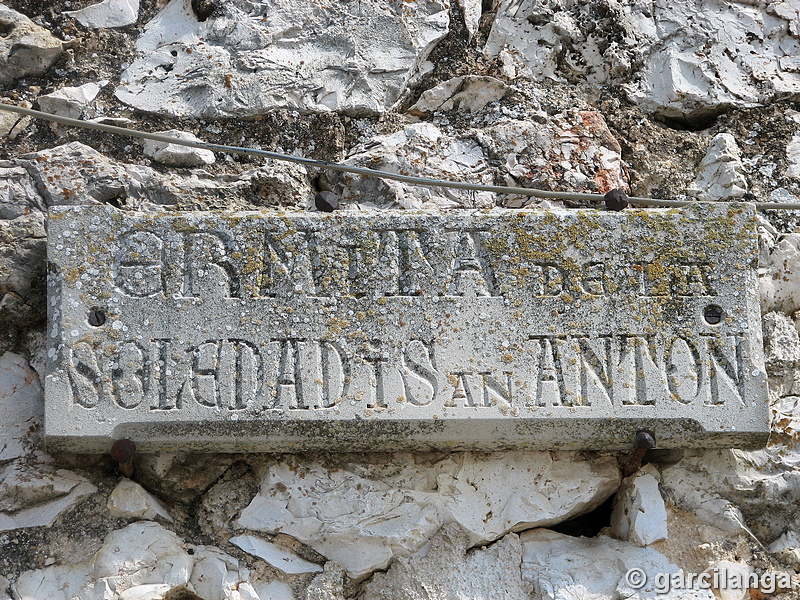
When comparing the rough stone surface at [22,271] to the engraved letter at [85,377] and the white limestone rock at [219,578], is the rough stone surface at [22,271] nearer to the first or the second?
the engraved letter at [85,377]

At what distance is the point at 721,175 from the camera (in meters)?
3.40

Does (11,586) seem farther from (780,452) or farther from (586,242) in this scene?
(780,452)

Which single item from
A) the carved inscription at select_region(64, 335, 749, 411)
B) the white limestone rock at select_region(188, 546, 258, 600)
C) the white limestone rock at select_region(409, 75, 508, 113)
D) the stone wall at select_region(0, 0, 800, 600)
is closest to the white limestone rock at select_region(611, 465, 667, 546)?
A: the stone wall at select_region(0, 0, 800, 600)

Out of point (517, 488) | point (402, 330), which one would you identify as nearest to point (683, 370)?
point (517, 488)

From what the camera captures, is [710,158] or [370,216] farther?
[710,158]

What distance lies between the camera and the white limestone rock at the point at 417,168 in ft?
10.7

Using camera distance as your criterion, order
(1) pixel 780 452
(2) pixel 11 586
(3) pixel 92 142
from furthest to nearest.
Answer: (3) pixel 92 142 < (1) pixel 780 452 < (2) pixel 11 586

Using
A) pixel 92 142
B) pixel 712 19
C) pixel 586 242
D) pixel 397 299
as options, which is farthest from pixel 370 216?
pixel 712 19

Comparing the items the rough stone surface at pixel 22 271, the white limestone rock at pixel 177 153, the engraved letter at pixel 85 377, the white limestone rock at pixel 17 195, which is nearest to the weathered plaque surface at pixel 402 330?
the engraved letter at pixel 85 377

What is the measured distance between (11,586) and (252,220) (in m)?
1.40

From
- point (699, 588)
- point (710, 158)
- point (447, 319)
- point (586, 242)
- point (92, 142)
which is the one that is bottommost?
point (699, 588)

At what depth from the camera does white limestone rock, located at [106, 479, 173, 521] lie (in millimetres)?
2785

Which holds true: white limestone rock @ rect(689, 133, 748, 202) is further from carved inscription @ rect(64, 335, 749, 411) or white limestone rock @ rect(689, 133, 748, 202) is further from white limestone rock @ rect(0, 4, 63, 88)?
white limestone rock @ rect(0, 4, 63, 88)

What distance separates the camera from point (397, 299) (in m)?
2.79
